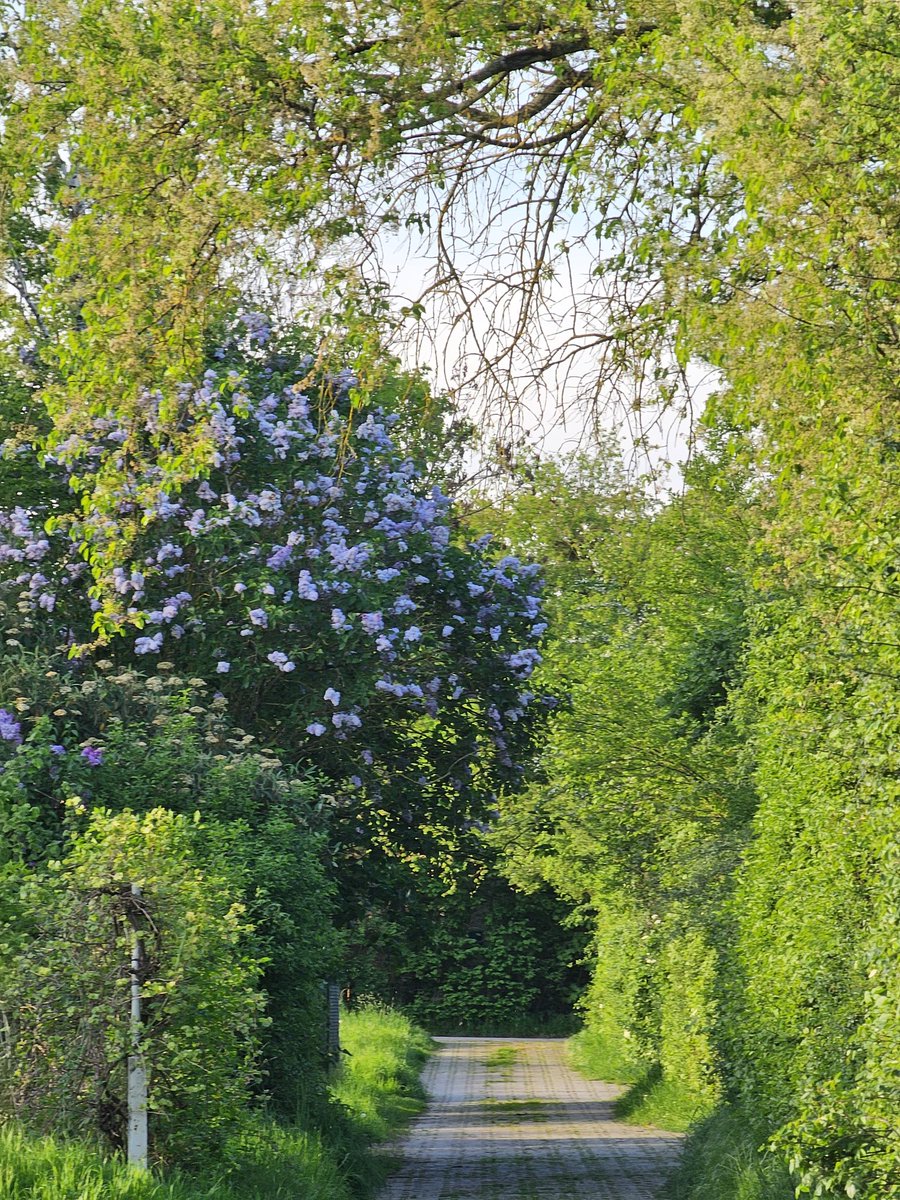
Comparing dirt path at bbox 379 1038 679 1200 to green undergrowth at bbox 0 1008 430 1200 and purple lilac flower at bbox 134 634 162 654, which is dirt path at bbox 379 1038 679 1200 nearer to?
green undergrowth at bbox 0 1008 430 1200

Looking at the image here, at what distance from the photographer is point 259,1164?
10.1 meters

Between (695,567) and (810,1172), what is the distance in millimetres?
16852

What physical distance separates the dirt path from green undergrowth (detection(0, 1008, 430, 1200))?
50cm

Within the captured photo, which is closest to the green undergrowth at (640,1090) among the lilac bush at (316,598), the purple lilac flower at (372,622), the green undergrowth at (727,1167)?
the green undergrowth at (727,1167)

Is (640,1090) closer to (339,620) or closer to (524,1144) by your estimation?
(524,1144)

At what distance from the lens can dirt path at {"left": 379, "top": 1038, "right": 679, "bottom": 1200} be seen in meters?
15.2

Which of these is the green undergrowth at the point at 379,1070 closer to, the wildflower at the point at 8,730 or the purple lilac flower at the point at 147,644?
the purple lilac flower at the point at 147,644

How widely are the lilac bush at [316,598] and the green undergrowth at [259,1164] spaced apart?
3525mm

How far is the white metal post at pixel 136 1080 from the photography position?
25.7ft

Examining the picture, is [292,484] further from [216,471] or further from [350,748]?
[350,748]

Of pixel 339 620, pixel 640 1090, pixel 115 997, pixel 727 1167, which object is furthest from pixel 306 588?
pixel 640 1090

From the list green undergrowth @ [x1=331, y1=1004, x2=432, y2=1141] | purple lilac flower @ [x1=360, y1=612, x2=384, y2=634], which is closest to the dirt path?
green undergrowth @ [x1=331, y1=1004, x2=432, y2=1141]

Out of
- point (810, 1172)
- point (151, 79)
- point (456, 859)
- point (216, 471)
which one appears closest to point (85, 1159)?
point (810, 1172)

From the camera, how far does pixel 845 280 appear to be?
7129mm
